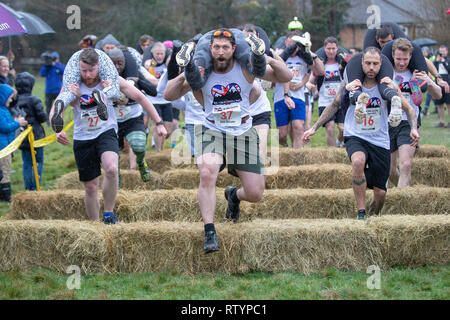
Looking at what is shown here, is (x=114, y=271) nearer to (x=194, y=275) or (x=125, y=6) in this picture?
(x=194, y=275)

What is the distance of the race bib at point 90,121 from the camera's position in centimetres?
723

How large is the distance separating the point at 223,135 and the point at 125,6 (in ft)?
117

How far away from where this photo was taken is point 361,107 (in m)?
6.84

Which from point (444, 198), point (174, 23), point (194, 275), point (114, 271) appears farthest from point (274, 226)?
point (174, 23)

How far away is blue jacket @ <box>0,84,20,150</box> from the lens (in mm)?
9664

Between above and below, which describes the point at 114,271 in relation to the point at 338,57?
below

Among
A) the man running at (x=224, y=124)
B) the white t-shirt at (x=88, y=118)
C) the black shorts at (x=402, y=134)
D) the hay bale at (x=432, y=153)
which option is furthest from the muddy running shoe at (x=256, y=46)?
the hay bale at (x=432, y=153)

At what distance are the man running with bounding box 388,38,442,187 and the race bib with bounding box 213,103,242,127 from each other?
9.55ft

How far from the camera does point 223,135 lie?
6.48 metres

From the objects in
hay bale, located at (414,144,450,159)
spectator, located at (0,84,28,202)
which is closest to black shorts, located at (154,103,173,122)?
spectator, located at (0,84,28,202)

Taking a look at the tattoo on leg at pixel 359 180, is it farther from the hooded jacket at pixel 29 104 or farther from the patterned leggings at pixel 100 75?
the hooded jacket at pixel 29 104

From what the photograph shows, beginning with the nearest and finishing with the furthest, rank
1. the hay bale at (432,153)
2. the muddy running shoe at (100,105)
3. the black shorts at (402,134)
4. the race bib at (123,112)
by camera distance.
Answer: the muddy running shoe at (100,105) < the black shorts at (402,134) < the race bib at (123,112) < the hay bale at (432,153)

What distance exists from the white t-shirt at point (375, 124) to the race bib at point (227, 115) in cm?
166

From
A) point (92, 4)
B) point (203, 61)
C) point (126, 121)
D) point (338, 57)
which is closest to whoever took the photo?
point (203, 61)
